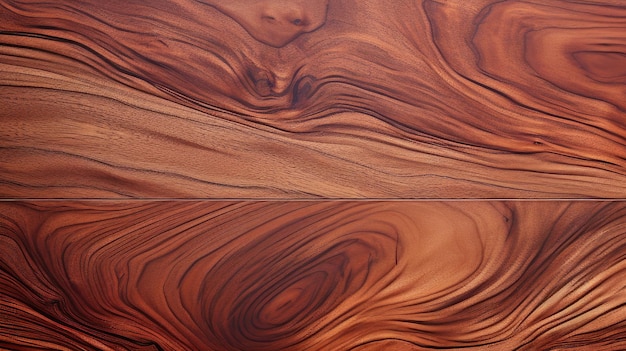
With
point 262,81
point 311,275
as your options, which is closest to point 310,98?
point 262,81

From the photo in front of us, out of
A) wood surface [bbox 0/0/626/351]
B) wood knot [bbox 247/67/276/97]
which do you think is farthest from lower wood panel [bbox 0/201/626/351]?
wood knot [bbox 247/67/276/97]

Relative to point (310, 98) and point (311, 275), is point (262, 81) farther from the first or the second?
point (311, 275)

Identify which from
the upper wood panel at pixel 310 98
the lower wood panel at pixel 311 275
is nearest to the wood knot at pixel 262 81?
the upper wood panel at pixel 310 98

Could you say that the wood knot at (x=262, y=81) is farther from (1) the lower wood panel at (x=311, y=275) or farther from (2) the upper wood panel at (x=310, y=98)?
(1) the lower wood panel at (x=311, y=275)

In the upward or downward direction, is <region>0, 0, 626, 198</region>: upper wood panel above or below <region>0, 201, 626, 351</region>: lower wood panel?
above

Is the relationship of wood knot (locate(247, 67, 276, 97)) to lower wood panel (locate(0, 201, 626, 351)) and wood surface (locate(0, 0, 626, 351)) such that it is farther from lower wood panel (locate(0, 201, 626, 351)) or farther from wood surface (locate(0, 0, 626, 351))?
lower wood panel (locate(0, 201, 626, 351))

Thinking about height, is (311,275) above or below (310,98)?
below
